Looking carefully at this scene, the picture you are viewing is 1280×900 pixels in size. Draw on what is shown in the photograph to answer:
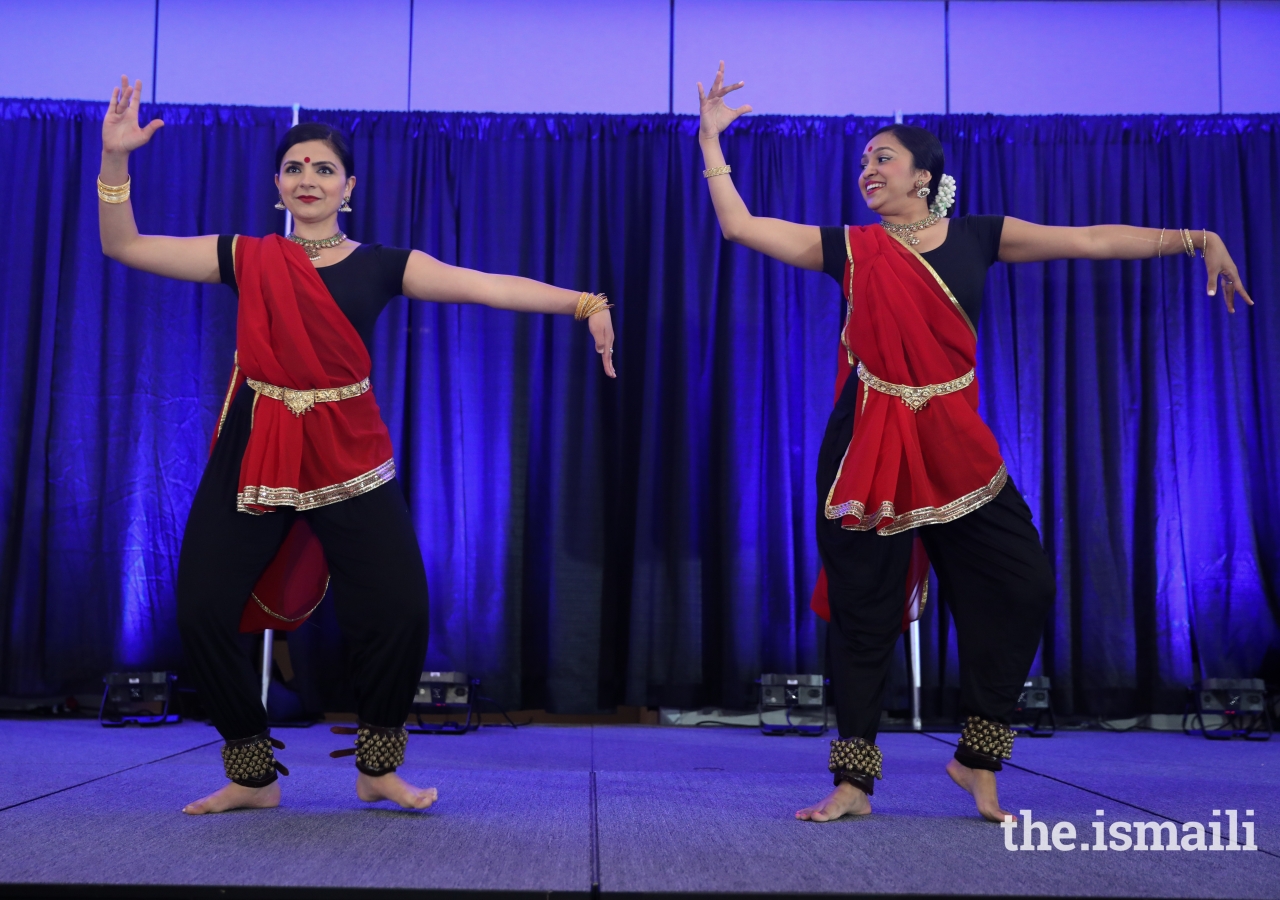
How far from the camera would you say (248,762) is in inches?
80.1

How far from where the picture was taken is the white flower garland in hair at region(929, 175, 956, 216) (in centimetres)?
228

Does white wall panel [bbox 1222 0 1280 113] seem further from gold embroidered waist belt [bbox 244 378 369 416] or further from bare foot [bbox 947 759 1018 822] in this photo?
gold embroidered waist belt [bbox 244 378 369 416]

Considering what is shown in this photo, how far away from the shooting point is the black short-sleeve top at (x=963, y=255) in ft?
7.15

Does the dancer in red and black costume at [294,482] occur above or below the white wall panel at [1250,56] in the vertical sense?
below

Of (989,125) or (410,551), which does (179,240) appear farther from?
(989,125)

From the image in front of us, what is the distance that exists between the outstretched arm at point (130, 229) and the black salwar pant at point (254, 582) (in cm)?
39

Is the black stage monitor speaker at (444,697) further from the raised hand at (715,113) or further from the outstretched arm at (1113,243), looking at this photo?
the outstretched arm at (1113,243)

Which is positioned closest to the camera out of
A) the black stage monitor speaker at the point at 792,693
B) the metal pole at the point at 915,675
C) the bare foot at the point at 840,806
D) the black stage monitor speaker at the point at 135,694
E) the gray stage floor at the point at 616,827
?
the gray stage floor at the point at 616,827

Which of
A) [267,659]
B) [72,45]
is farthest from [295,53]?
[267,659]

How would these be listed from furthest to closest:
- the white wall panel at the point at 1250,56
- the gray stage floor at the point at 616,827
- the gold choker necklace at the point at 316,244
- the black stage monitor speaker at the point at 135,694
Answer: the white wall panel at the point at 1250,56 → the black stage monitor speaker at the point at 135,694 → the gold choker necklace at the point at 316,244 → the gray stage floor at the point at 616,827

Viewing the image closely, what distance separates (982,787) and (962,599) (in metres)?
0.35

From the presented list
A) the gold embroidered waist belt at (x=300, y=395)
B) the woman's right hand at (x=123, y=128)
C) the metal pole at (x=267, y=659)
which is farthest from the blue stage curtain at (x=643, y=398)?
the woman's right hand at (x=123, y=128)

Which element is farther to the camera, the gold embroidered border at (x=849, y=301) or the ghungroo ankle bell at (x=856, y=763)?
the gold embroidered border at (x=849, y=301)

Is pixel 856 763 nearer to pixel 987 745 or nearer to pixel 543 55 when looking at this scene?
pixel 987 745
